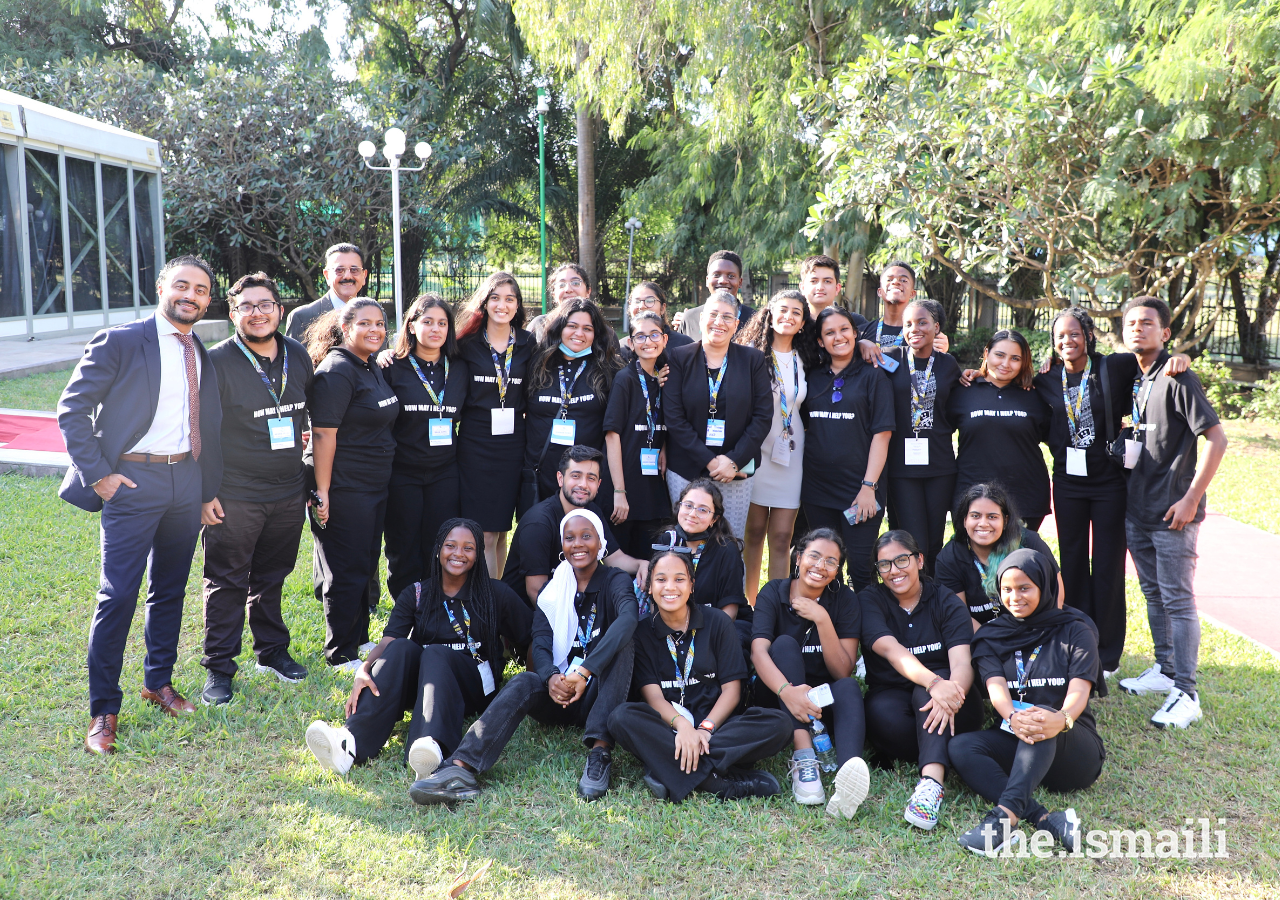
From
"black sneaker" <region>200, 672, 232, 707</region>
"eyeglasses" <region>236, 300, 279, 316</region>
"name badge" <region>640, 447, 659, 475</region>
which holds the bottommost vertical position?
"black sneaker" <region>200, 672, 232, 707</region>

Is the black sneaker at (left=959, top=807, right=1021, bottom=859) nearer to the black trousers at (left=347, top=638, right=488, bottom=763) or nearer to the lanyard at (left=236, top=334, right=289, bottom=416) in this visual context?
the black trousers at (left=347, top=638, right=488, bottom=763)

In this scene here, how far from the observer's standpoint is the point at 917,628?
12.9ft

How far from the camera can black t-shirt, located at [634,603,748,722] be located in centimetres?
385

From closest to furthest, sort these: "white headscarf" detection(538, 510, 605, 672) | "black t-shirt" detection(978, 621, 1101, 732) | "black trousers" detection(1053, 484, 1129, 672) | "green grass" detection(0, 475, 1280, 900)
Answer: "green grass" detection(0, 475, 1280, 900)
"black t-shirt" detection(978, 621, 1101, 732)
"white headscarf" detection(538, 510, 605, 672)
"black trousers" detection(1053, 484, 1129, 672)

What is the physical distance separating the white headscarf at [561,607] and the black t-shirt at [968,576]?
1582mm

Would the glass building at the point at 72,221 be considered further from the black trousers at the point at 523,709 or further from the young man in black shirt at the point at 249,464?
the black trousers at the point at 523,709

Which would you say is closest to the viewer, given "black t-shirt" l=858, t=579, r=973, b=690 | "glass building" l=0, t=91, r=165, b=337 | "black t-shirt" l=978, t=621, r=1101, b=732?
"black t-shirt" l=978, t=621, r=1101, b=732

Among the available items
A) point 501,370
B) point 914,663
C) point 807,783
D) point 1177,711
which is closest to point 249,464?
point 501,370

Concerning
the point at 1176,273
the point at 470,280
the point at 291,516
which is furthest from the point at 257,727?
the point at 470,280

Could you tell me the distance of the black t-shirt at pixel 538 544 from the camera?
4430 mm

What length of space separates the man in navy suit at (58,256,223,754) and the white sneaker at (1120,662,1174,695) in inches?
170

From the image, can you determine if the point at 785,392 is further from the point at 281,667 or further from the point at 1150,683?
the point at 281,667

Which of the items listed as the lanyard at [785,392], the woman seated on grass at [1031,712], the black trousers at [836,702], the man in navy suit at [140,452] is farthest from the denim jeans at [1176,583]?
the man in navy suit at [140,452]

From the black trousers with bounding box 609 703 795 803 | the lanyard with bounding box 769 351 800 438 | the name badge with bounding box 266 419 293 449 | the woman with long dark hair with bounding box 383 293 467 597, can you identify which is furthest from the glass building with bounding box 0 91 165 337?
the black trousers with bounding box 609 703 795 803
